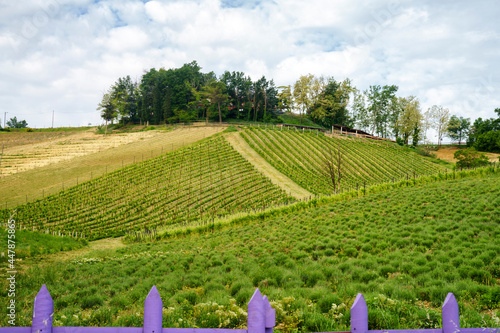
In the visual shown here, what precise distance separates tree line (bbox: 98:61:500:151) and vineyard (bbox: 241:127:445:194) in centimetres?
2576

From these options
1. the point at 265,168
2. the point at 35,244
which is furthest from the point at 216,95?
the point at 35,244

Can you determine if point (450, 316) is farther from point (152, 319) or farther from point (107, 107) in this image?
point (107, 107)

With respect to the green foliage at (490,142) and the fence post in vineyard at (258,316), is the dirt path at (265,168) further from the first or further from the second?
the green foliage at (490,142)

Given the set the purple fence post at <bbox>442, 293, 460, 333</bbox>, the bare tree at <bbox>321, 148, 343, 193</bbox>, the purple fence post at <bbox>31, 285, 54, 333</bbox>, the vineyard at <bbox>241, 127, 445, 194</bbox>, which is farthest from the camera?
the vineyard at <bbox>241, 127, 445, 194</bbox>

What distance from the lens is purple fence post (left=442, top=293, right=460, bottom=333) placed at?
9.22ft

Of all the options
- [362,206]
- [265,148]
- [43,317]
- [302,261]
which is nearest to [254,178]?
[265,148]

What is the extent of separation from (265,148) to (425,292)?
46.9 m

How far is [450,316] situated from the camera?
2.84 m

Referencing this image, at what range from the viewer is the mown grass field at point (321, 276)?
4855mm

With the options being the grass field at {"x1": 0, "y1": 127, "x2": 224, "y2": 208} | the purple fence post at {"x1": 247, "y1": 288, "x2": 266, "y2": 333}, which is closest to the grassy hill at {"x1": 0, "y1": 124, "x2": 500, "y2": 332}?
the purple fence post at {"x1": 247, "y1": 288, "x2": 266, "y2": 333}

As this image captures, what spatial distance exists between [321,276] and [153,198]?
29569 millimetres

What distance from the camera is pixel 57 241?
18.7m

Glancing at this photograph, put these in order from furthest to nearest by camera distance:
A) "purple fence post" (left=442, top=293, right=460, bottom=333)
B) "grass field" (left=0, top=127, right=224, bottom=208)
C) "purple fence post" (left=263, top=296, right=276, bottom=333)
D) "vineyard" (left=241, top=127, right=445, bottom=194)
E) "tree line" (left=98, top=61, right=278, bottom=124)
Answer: "tree line" (left=98, top=61, right=278, bottom=124), "vineyard" (left=241, top=127, right=445, bottom=194), "grass field" (left=0, top=127, right=224, bottom=208), "purple fence post" (left=442, top=293, right=460, bottom=333), "purple fence post" (left=263, top=296, right=276, bottom=333)

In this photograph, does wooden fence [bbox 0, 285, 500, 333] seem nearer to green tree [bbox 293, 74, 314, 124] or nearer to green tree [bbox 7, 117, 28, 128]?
green tree [bbox 293, 74, 314, 124]
